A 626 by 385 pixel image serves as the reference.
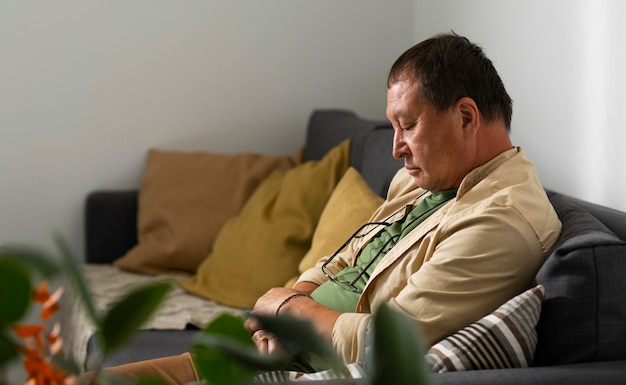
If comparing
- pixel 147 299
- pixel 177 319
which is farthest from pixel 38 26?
pixel 147 299

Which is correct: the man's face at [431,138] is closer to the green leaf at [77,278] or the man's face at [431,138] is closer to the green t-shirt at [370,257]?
the green t-shirt at [370,257]

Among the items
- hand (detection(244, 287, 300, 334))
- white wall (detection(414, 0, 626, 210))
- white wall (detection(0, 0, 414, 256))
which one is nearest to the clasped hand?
hand (detection(244, 287, 300, 334))

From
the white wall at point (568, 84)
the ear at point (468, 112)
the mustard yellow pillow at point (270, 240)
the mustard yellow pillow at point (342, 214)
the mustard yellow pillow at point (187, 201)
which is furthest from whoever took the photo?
the mustard yellow pillow at point (187, 201)

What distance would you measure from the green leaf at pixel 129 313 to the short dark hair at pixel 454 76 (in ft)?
→ 4.37

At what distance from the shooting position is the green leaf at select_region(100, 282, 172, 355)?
62 centimetres

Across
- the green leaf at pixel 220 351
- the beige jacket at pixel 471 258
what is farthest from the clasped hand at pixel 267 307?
the green leaf at pixel 220 351

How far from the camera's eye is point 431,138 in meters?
1.92

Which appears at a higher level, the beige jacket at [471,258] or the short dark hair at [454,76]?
the short dark hair at [454,76]

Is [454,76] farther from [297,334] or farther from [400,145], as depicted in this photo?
[297,334]

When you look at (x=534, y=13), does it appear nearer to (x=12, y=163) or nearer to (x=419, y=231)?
(x=419, y=231)

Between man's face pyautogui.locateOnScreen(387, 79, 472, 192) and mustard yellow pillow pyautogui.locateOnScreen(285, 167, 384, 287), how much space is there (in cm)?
65

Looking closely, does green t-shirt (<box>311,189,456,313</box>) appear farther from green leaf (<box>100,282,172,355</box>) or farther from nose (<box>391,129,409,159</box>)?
green leaf (<box>100,282,172,355</box>)

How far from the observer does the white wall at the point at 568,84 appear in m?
2.16

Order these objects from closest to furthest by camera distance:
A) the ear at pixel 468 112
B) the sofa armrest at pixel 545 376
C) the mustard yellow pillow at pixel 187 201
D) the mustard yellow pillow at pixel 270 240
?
the sofa armrest at pixel 545 376 < the ear at pixel 468 112 < the mustard yellow pillow at pixel 270 240 < the mustard yellow pillow at pixel 187 201
